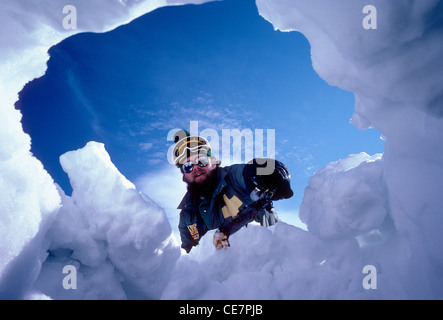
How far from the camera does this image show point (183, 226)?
11.8 ft

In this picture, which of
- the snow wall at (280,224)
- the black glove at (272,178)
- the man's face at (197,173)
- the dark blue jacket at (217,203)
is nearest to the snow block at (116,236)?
the snow wall at (280,224)

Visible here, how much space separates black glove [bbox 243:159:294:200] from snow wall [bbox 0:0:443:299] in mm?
609

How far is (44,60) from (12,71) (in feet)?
1.31

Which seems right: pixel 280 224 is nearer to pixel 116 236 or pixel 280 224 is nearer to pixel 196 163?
pixel 196 163

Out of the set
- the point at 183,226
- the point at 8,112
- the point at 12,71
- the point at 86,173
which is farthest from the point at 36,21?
the point at 183,226

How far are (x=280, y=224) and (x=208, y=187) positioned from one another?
3.94ft

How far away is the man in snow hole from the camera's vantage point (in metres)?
2.96

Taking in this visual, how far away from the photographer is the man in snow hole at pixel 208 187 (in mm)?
2957

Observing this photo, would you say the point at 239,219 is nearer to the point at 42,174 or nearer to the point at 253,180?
the point at 253,180

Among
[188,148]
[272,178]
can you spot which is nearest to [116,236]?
[188,148]

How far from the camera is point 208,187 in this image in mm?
3328

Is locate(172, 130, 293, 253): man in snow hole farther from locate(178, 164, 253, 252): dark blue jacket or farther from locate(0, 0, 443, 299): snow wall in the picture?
locate(0, 0, 443, 299): snow wall
